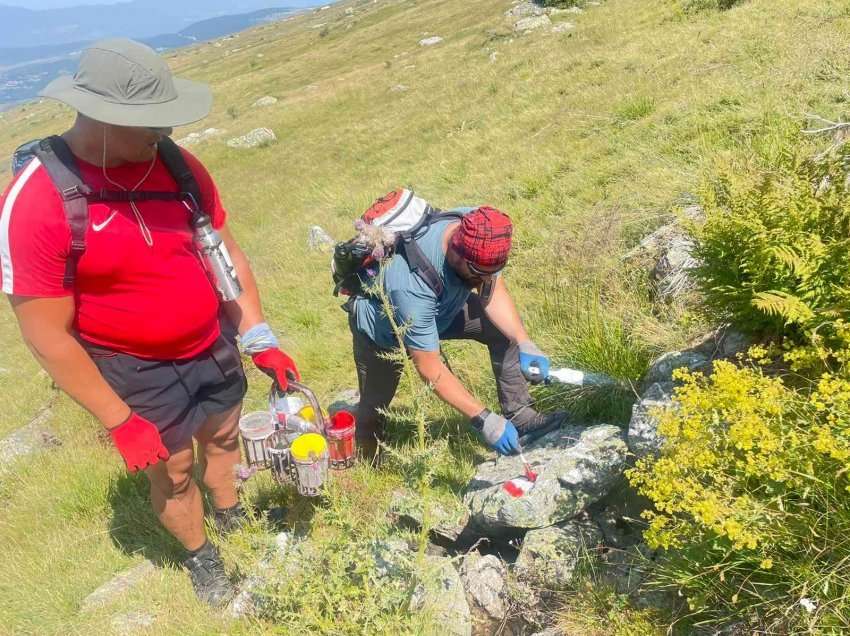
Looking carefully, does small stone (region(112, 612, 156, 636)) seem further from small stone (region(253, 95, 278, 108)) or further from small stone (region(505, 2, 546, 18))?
small stone (region(253, 95, 278, 108))

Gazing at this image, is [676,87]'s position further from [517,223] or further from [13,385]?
[13,385]

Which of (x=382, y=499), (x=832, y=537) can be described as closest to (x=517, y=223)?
(x=382, y=499)

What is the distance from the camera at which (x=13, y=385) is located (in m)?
8.80

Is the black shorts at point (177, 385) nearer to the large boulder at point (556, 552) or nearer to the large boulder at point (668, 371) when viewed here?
the large boulder at point (556, 552)

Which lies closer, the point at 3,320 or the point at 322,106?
the point at 3,320

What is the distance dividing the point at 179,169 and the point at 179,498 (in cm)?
180

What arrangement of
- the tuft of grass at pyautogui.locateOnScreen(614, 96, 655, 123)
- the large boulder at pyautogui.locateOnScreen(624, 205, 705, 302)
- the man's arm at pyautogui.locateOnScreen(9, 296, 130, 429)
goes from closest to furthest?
the man's arm at pyautogui.locateOnScreen(9, 296, 130, 429), the large boulder at pyautogui.locateOnScreen(624, 205, 705, 302), the tuft of grass at pyautogui.locateOnScreen(614, 96, 655, 123)

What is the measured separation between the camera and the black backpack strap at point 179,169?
2.89m

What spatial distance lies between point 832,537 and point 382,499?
8.10 feet

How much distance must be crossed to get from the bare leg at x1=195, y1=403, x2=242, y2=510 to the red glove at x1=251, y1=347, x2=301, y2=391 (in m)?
0.35

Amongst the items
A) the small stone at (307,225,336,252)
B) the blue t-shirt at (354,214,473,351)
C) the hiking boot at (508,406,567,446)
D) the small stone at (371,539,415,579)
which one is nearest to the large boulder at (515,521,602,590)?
the small stone at (371,539,415,579)

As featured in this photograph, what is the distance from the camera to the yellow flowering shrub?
1972 mm

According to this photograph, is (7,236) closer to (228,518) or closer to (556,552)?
(228,518)

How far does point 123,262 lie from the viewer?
268 centimetres
